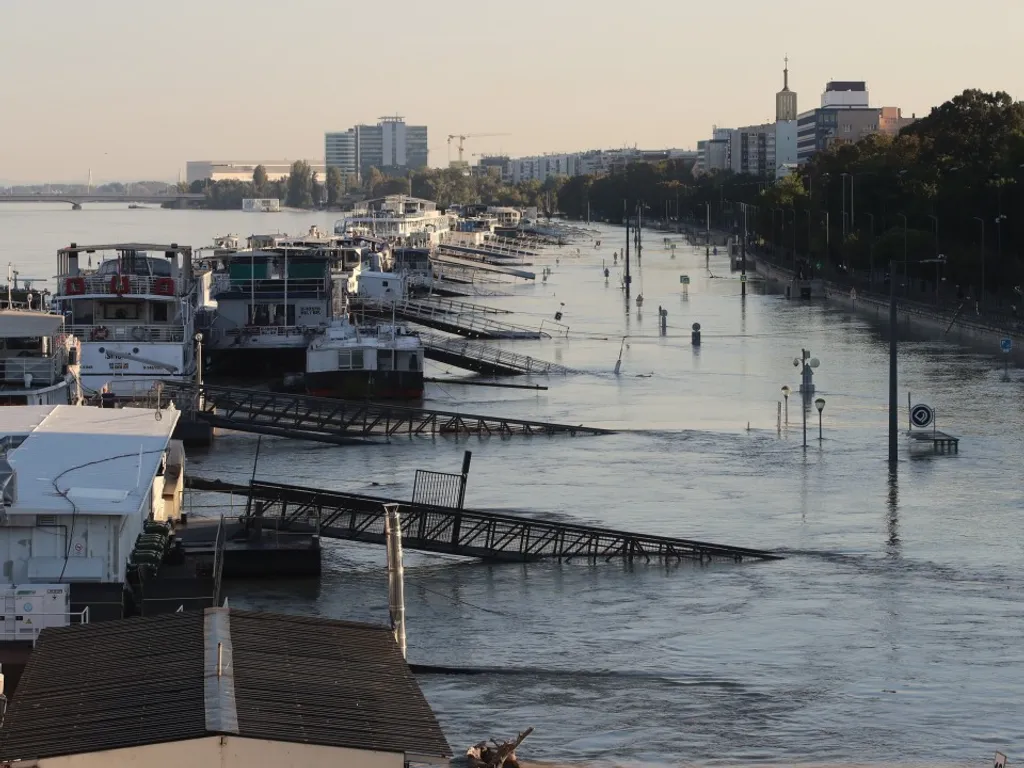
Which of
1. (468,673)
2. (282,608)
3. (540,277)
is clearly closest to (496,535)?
(282,608)

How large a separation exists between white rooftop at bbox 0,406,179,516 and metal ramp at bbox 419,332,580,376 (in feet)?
110

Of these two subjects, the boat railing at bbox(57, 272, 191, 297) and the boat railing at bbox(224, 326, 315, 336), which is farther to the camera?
the boat railing at bbox(224, 326, 315, 336)

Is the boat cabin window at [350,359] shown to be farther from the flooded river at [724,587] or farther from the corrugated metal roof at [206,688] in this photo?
the corrugated metal roof at [206,688]

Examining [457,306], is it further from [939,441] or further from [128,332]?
[939,441]

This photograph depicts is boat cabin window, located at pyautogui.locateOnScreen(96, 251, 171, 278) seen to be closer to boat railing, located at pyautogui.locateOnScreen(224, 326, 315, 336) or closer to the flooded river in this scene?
boat railing, located at pyautogui.locateOnScreen(224, 326, 315, 336)

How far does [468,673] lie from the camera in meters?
25.4

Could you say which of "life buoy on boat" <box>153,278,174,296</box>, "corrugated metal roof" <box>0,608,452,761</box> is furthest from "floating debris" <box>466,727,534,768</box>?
"life buoy on boat" <box>153,278,174,296</box>

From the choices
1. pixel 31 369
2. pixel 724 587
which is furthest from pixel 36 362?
pixel 724 587

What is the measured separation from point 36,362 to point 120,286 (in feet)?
44.8

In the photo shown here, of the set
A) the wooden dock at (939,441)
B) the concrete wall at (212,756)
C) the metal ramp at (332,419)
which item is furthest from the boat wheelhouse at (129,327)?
the concrete wall at (212,756)

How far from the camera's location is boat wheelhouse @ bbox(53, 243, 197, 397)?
52812 mm

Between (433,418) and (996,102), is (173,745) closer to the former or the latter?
(433,418)

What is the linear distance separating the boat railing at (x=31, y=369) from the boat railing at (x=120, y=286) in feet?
41.7

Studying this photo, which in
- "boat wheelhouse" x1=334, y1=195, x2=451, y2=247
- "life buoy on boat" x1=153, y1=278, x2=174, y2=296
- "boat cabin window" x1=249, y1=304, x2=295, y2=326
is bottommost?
"boat cabin window" x1=249, y1=304, x2=295, y2=326
